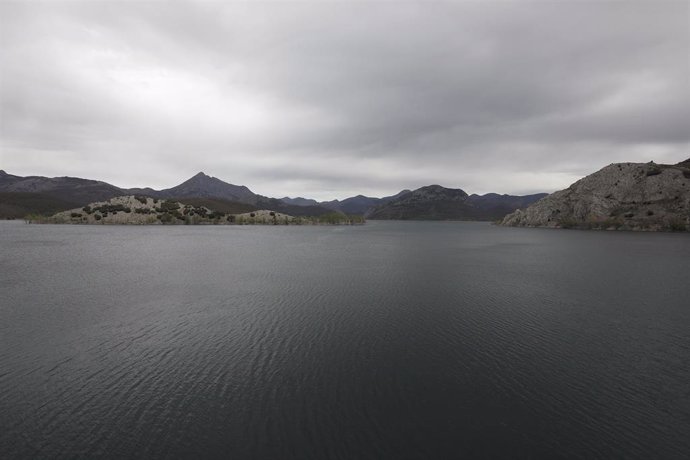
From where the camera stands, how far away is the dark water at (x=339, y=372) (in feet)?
41.5

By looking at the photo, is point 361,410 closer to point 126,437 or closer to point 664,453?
point 126,437

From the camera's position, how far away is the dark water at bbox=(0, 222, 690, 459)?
12.6 meters

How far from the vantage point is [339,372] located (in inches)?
719

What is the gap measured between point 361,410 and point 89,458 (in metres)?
10.3

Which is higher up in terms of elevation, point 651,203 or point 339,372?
point 651,203

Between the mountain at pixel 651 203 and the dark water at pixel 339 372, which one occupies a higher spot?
the mountain at pixel 651 203

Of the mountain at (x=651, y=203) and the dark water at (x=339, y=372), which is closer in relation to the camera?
the dark water at (x=339, y=372)

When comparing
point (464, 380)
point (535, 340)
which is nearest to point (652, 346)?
point (535, 340)

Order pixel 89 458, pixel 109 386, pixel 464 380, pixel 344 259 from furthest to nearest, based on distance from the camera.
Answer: pixel 344 259, pixel 464 380, pixel 109 386, pixel 89 458

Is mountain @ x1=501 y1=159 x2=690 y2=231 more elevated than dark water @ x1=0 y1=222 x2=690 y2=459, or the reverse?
mountain @ x1=501 y1=159 x2=690 y2=231

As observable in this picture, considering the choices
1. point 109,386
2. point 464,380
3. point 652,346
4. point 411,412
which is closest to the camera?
point 411,412

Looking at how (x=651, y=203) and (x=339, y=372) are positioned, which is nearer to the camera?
(x=339, y=372)

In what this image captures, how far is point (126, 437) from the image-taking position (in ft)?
41.0

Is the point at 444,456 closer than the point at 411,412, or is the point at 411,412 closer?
the point at 444,456
